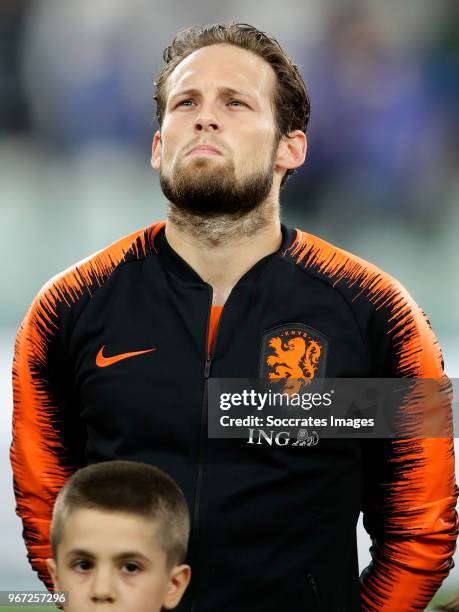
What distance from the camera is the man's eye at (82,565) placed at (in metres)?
1.47

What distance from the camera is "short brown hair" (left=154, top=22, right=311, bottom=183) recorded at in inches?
80.4

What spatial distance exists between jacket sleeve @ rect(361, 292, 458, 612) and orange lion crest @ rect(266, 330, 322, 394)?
0.12m

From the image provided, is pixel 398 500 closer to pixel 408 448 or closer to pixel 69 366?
pixel 408 448

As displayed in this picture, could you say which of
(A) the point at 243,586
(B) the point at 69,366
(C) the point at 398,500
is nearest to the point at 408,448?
(C) the point at 398,500

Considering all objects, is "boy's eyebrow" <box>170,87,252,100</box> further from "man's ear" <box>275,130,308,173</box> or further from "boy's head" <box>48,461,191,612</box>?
"boy's head" <box>48,461,191,612</box>

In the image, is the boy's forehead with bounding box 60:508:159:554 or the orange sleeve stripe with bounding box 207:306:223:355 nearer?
the boy's forehead with bounding box 60:508:159:554

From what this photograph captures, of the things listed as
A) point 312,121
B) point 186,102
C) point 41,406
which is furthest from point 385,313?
point 312,121

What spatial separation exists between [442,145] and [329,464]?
4.65m

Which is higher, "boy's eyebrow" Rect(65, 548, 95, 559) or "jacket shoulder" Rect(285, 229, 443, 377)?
"jacket shoulder" Rect(285, 229, 443, 377)

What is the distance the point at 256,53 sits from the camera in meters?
2.04

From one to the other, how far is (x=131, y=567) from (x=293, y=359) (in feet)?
1.84

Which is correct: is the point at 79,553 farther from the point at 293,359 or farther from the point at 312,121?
the point at 312,121

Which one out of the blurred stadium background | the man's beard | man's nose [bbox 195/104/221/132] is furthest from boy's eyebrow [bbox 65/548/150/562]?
the blurred stadium background

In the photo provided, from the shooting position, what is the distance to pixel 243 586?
1.76 m
